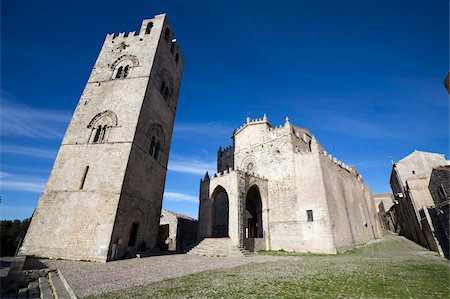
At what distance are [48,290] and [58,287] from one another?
224mm

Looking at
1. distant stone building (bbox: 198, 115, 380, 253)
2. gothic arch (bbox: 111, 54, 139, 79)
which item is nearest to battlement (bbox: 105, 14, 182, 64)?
gothic arch (bbox: 111, 54, 139, 79)

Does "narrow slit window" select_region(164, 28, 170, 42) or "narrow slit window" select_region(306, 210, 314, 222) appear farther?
"narrow slit window" select_region(164, 28, 170, 42)

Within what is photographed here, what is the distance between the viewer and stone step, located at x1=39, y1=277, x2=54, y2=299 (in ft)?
17.5

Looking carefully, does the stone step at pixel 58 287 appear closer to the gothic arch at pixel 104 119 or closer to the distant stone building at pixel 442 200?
the gothic arch at pixel 104 119

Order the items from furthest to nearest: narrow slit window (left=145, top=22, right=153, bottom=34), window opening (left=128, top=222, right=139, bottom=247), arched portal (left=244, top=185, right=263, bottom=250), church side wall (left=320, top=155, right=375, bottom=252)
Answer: arched portal (left=244, top=185, right=263, bottom=250)
narrow slit window (left=145, top=22, right=153, bottom=34)
church side wall (left=320, top=155, right=375, bottom=252)
window opening (left=128, top=222, right=139, bottom=247)

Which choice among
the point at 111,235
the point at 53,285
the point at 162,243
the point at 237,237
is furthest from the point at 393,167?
the point at 53,285

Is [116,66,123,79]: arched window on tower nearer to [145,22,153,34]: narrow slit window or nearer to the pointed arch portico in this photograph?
[145,22,153,34]: narrow slit window

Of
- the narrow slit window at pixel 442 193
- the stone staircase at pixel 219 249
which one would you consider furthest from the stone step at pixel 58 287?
the narrow slit window at pixel 442 193

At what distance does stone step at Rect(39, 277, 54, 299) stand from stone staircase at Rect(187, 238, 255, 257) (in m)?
10.9

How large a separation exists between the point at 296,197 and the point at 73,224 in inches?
711

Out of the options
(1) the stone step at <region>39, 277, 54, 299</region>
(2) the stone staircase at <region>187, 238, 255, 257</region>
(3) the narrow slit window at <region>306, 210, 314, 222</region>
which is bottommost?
(1) the stone step at <region>39, 277, 54, 299</region>

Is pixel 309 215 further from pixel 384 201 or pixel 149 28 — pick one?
pixel 384 201

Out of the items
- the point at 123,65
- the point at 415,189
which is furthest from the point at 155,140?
the point at 415,189

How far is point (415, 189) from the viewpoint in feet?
70.5
